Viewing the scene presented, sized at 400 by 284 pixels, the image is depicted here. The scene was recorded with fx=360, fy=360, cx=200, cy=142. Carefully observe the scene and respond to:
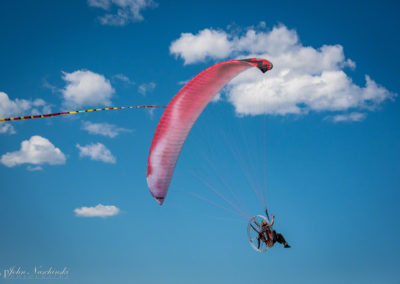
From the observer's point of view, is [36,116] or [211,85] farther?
[211,85]

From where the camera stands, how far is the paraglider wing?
14.2m

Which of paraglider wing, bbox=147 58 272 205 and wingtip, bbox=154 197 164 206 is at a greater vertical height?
paraglider wing, bbox=147 58 272 205

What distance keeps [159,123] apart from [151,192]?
9.51 feet

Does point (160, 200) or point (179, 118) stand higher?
point (179, 118)

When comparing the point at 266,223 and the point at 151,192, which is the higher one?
the point at 151,192

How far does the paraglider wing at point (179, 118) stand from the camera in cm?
1422

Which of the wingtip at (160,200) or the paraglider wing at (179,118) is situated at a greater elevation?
the paraglider wing at (179,118)

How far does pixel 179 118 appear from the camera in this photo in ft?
46.7

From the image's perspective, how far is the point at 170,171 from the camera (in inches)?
587

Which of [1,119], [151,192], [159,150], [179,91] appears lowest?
[1,119]

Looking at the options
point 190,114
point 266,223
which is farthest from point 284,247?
point 190,114

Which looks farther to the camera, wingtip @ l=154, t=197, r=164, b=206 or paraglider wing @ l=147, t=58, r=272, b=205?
wingtip @ l=154, t=197, r=164, b=206

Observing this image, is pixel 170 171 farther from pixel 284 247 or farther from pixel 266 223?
pixel 284 247

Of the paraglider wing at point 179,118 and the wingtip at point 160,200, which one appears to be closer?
the paraglider wing at point 179,118
